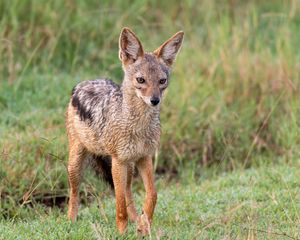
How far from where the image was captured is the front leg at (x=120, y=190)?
6.01 metres

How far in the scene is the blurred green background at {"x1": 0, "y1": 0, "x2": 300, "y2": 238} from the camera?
8.12 m

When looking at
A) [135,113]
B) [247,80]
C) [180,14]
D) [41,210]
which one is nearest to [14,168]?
[41,210]

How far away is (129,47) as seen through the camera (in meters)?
6.23

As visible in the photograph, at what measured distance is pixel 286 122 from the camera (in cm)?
889

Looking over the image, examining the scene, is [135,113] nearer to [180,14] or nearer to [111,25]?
[111,25]

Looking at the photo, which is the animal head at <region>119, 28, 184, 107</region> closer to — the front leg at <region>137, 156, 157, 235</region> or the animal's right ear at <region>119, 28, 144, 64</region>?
the animal's right ear at <region>119, 28, 144, 64</region>

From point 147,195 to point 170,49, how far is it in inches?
45.1

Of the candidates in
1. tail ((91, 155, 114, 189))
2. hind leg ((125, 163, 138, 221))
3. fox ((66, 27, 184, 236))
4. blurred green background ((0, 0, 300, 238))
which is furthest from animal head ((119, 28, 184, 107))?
blurred green background ((0, 0, 300, 238))

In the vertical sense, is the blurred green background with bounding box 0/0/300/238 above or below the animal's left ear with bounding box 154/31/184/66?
below

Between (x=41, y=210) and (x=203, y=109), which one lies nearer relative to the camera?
(x=41, y=210)

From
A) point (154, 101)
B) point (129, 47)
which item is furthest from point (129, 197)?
point (129, 47)

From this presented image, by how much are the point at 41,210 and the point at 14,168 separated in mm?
741

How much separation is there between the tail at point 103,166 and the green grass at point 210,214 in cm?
17

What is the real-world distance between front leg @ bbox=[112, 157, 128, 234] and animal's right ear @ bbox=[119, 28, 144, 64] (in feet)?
2.53
